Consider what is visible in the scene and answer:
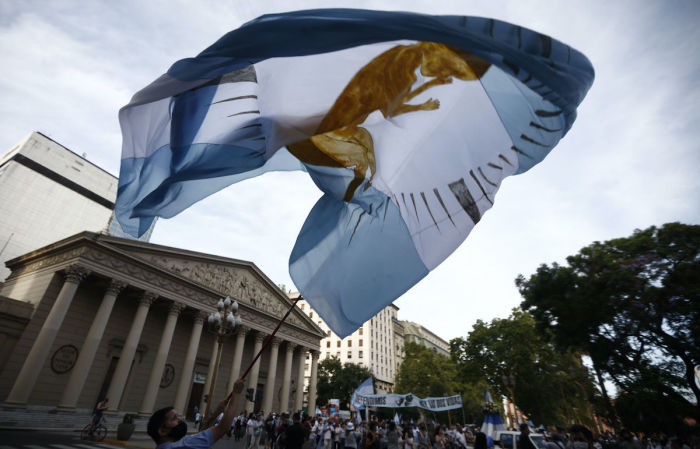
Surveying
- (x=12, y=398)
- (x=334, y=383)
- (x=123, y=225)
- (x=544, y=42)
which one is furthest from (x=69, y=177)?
(x=544, y=42)

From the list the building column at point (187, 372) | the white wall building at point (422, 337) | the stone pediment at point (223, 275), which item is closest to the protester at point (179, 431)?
the stone pediment at point (223, 275)

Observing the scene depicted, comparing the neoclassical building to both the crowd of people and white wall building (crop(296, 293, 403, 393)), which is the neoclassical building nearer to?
the crowd of people

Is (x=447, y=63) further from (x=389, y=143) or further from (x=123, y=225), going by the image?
(x=123, y=225)

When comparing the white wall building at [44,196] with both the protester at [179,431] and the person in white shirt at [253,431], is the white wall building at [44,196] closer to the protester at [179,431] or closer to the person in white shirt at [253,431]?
the person in white shirt at [253,431]

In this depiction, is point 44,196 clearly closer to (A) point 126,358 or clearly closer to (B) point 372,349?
(A) point 126,358

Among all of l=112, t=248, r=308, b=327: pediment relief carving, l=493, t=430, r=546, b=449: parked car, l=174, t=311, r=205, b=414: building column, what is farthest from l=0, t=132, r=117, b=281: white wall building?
l=493, t=430, r=546, b=449: parked car

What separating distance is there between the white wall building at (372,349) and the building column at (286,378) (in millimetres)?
18595

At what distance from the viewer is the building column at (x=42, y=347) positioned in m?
14.5

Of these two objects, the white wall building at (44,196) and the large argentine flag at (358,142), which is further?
the white wall building at (44,196)

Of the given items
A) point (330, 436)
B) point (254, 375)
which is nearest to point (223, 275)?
point (254, 375)

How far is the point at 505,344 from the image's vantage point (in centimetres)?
2667

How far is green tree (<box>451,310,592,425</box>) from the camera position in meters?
25.9

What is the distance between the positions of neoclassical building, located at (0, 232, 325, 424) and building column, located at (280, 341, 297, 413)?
16.8 inches

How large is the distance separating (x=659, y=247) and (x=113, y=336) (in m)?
27.9
